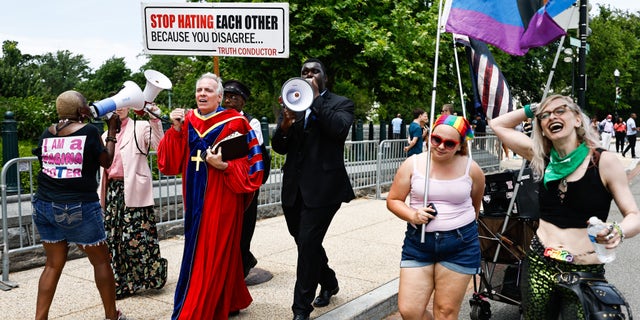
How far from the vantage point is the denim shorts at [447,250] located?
11.8 feet

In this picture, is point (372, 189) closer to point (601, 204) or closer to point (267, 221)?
point (267, 221)

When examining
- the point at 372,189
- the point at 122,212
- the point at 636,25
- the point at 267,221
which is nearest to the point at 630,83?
the point at 636,25

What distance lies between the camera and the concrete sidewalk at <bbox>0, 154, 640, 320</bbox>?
4938 mm

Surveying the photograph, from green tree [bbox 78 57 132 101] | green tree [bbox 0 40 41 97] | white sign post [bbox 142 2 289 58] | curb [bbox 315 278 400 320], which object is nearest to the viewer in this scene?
curb [bbox 315 278 400 320]

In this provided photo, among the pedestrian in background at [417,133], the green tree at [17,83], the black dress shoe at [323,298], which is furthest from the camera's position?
the green tree at [17,83]

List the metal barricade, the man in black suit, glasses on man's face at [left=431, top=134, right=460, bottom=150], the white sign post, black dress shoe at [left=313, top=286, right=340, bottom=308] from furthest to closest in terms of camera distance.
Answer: the metal barricade, the white sign post, black dress shoe at [left=313, top=286, right=340, bottom=308], the man in black suit, glasses on man's face at [left=431, top=134, right=460, bottom=150]

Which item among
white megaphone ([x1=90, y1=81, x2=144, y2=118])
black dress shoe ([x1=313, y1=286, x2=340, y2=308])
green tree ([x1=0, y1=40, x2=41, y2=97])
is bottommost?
black dress shoe ([x1=313, y1=286, x2=340, y2=308])

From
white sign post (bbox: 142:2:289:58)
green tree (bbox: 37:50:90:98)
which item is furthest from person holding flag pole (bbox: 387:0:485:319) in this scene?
green tree (bbox: 37:50:90:98)

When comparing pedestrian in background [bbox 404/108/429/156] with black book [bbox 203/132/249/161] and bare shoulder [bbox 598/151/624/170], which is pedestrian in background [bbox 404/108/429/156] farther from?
bare shoulder [bbox 598/151/624/170]

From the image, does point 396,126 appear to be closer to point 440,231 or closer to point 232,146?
point 232,146

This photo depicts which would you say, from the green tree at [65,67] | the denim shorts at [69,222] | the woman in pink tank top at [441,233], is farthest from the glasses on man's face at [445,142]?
the green tree at [65,67]

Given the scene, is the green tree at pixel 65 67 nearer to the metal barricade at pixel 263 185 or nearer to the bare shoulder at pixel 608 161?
the metal barricade at pixel 263 185

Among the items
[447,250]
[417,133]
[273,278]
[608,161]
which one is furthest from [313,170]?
[417,133]

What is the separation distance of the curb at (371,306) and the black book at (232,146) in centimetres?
148
